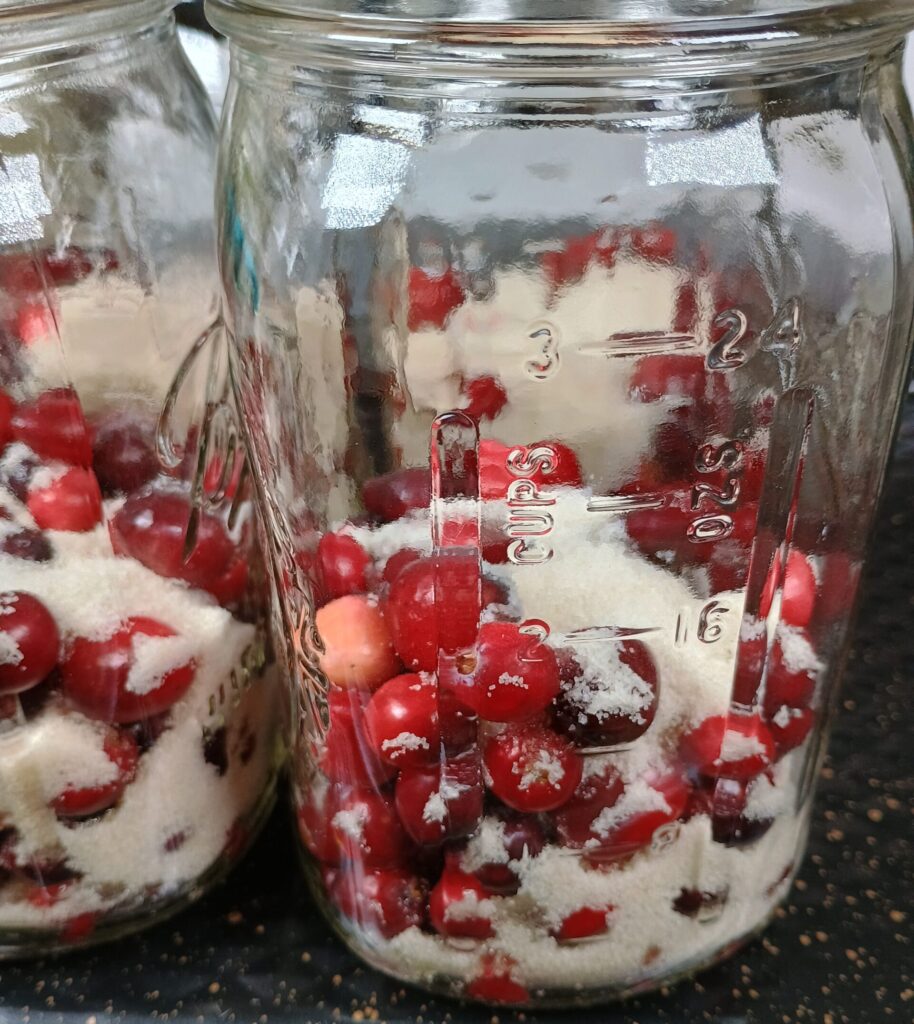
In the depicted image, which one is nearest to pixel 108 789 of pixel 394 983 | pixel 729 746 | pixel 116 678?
pixel 116 678

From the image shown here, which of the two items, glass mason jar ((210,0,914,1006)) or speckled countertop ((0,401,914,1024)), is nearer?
glass mason jar ((210,0,914,1006))

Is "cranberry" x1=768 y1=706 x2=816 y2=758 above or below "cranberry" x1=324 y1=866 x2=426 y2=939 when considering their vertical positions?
above

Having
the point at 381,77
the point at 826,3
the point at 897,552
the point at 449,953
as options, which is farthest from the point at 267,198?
the point at 897,552

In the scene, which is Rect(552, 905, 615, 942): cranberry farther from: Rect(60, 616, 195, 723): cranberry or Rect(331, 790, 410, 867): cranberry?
Rect(60, 616, 195, 723): cranberry

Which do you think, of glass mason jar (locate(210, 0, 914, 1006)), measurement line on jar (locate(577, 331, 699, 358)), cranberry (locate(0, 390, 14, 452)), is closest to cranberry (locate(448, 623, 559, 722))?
glass mason jar (locate(210, 0, 914, 1006))

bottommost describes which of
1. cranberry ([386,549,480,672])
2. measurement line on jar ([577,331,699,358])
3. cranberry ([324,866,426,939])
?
cranberry ([324,866,426,939])

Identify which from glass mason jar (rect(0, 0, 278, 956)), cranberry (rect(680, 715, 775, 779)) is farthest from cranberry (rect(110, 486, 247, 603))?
cranberry (rect(680, 715, 775, 779))
